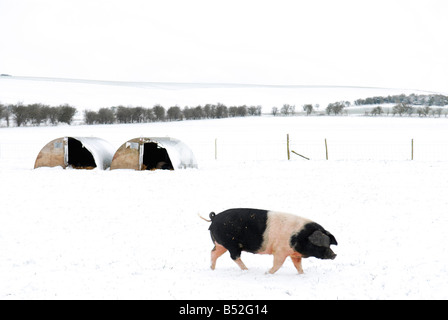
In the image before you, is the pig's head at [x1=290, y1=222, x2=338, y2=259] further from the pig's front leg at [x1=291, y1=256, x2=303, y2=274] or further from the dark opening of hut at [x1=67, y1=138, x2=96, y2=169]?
the dark opening of hut at [x1=67, y1=138, x2=96, y2=169]

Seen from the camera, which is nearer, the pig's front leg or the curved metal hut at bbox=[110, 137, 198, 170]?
the pig's front leg

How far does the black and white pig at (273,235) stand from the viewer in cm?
707

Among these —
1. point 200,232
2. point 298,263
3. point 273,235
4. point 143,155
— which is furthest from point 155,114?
point 273,235

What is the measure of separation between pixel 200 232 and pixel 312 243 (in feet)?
15.8

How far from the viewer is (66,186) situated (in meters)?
17.7

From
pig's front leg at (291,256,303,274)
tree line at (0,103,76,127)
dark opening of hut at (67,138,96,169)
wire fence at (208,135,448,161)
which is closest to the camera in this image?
pig's front leg at (291,256,303,274)

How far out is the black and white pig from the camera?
23.2 ft

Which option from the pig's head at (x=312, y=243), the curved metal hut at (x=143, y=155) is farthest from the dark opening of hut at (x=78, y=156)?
the pig's head at (x=312, y=243)

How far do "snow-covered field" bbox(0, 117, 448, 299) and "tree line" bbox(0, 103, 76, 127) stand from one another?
190 ft

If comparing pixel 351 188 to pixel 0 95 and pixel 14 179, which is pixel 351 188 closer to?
pixel 14 179

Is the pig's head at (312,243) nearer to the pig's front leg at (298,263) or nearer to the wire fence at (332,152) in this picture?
the pig's front leg at (298,263)

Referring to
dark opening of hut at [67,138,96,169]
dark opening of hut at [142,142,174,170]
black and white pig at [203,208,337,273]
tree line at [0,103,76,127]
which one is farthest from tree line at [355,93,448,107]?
black and white pig at [203,208,337,273]

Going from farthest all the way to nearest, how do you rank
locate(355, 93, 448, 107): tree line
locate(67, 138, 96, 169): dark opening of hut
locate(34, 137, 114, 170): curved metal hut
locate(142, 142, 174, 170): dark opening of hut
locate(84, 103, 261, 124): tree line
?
locate(355, 93, 448, 107): tree line
locate(84, 103, 261, 124): tree line
locate(67, 138, 96, 169): dark opening of hut
locate(142, 142, 174, 170): dark opening of hut
locate(34, 137, 114, 170): curved metal hut

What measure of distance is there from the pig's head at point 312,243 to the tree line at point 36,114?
248 ft
